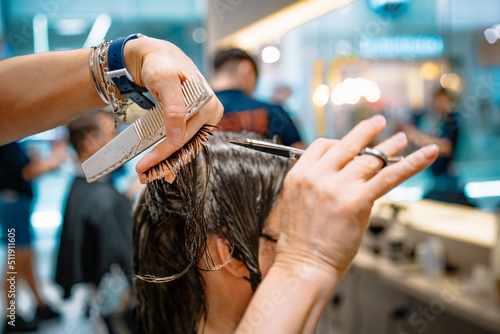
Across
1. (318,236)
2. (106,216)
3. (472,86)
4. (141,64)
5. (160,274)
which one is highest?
(141,64)

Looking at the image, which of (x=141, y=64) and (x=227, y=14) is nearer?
(x=141, y=64)

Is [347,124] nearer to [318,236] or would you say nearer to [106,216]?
[106,216]

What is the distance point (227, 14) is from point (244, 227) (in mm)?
3482

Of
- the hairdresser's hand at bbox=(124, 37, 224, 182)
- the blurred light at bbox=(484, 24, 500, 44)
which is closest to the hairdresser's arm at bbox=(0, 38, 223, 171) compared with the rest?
the hairdresser's hand at bbox=(124, 37, 224, 182)

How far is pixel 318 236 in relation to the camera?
0.57 m

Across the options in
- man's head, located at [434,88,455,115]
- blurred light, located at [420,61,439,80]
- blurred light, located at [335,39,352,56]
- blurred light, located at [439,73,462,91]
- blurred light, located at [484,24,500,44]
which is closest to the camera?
man's head, located at [434,88,455,115]

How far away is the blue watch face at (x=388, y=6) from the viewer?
3.50 meters

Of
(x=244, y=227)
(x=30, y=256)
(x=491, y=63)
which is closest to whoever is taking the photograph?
(x=244, y=227)

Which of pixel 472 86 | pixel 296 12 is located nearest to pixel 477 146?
pixel 472 86

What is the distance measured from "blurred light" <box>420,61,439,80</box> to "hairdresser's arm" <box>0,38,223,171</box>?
3806 millimetres

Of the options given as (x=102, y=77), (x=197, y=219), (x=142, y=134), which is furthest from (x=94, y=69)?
(x=197, y=219)

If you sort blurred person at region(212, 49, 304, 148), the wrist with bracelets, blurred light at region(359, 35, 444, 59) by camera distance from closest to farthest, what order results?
the wrist with bracelets, blurred person at region(212, 49, 304, 148), blurred light at region(359, 35, 444, 59)

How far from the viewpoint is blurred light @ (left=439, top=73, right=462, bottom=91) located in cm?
371

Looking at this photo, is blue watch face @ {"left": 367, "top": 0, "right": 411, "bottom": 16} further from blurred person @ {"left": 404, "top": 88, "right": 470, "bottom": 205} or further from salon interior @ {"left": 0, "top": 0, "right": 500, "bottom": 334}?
blurred person @ {"left": 404, "top": 88, "right": 470, "bottom": 205}
